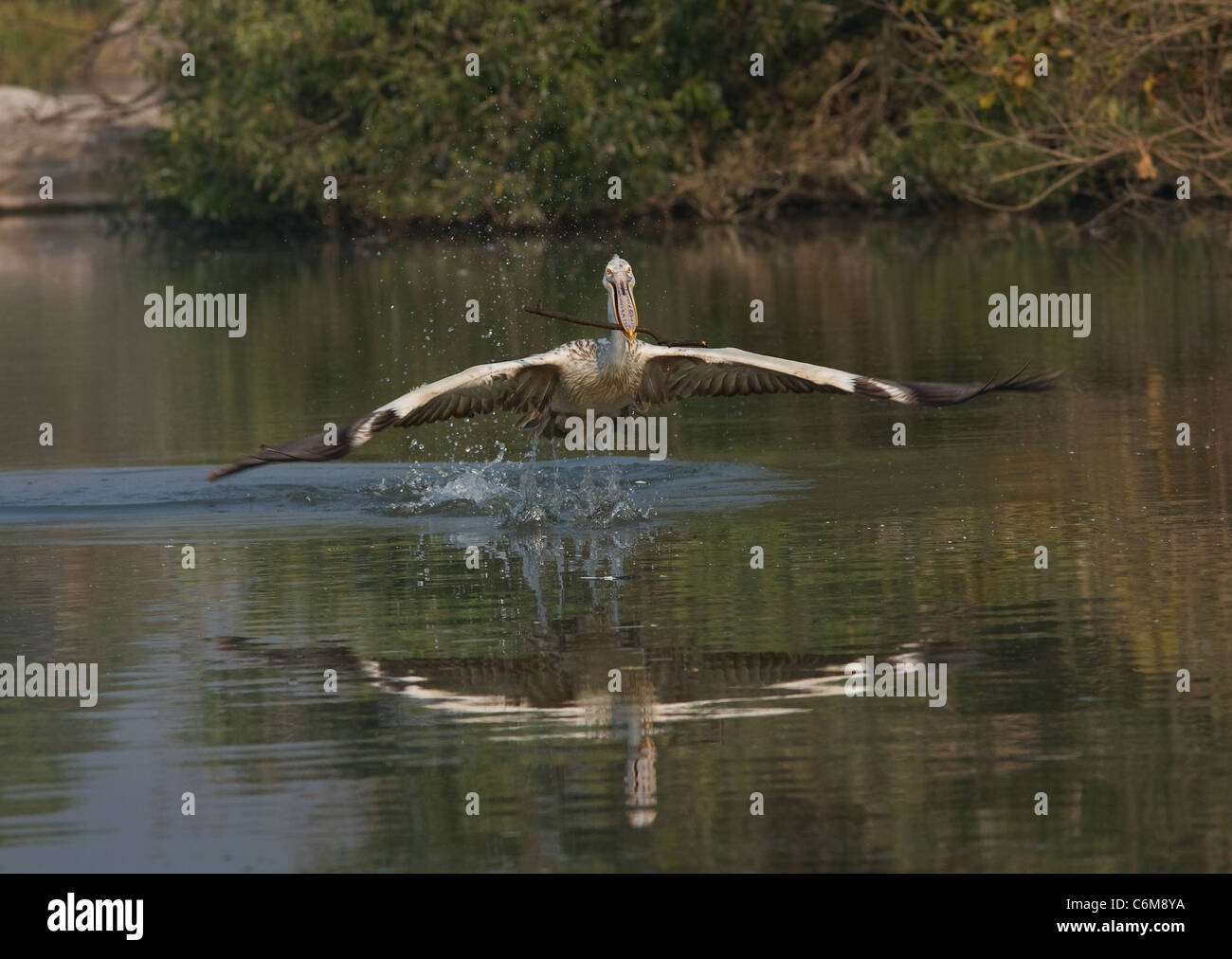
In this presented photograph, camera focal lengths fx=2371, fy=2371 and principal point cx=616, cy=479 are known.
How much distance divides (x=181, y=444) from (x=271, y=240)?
22.4 m

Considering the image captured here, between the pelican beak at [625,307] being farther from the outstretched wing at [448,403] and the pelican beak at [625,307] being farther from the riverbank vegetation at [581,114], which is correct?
the riverbank vegetation at [581,114]

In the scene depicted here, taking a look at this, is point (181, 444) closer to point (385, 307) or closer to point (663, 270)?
point (385, 307)

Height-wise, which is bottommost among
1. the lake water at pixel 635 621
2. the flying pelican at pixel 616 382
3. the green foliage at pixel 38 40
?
the lake water at pixel 635 621

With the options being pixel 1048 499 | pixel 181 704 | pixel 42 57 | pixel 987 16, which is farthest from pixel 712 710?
pixel 42 57

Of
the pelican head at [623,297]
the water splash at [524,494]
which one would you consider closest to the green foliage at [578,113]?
the water splash at [524,494]

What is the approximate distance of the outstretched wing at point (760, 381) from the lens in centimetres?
1133

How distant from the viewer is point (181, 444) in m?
15.6

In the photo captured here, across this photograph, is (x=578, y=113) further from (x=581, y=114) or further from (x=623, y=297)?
(x=623, y=297)

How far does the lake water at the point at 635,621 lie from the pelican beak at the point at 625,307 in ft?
3.34

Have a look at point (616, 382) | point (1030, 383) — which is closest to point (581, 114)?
point (616, 382)

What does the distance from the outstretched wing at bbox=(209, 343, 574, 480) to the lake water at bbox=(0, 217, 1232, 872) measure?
614 millimetres

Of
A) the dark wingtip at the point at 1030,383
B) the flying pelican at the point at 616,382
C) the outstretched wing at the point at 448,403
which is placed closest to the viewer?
the outstretched wing at the point at 448,403

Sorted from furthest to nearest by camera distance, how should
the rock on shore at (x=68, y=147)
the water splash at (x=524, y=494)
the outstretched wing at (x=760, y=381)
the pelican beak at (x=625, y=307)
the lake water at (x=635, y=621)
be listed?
the rock on shore at (x=68, y=147)
the water splash at (x=524, y=494)
the pelican beak at (x=625, y=307)
the outstretched wing at (x=760, y=381)
the lake water at (x=635, y=621)

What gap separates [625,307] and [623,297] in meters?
0.06
